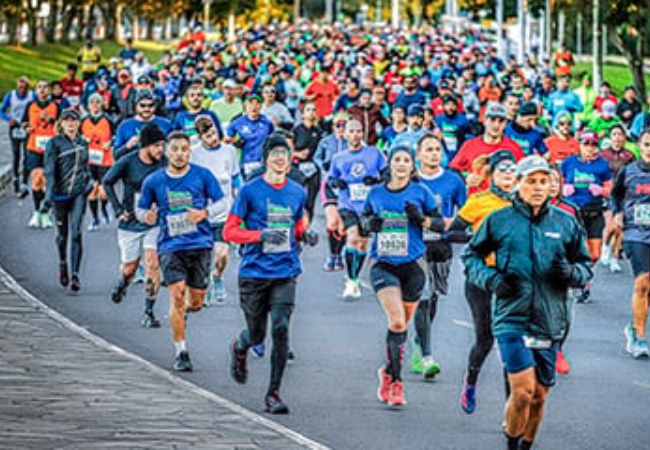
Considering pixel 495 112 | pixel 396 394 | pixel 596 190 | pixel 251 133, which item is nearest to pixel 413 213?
pixel 396 394

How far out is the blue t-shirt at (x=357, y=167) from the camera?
1861cm

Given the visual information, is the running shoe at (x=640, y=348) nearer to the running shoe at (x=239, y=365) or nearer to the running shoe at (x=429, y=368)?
the running shoe at (x=429, y=368)

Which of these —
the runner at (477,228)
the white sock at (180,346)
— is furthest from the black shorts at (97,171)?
the runner at (477,228)

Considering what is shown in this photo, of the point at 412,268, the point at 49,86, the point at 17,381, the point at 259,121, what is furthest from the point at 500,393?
the point at 49,86

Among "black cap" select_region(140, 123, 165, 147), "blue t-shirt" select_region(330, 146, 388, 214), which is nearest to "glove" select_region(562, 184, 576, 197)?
"blue t-shirt" select_region(330, 146, 388, 214)

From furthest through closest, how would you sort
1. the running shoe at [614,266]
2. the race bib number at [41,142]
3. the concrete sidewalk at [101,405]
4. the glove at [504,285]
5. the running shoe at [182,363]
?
the race bib number at [41,142]
the running shoe at [614,266]
the running shoe at [182,363]
the concrete sidewalk at [101,405]
the glove at [504,285]

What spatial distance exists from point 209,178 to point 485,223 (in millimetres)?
4350

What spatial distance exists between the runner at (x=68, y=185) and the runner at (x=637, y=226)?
18.6ft

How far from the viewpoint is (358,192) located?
1873 centimetres

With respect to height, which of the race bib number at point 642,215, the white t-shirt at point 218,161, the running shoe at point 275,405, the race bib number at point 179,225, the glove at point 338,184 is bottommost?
the running shoe at point 275,405

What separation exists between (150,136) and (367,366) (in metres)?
2.88

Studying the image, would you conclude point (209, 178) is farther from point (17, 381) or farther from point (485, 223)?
point (485, 223)

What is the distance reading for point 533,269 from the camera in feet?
34.6

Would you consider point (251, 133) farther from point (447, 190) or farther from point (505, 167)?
point (505, 167)
